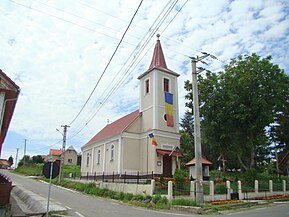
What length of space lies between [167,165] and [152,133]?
3.74 meters

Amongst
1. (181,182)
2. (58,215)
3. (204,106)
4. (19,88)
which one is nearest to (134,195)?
(181,182)

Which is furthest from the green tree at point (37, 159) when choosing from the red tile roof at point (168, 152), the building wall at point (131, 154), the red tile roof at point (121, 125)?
the red tile roof at point (168, 152)

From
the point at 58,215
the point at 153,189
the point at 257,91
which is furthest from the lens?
the point at 257,91

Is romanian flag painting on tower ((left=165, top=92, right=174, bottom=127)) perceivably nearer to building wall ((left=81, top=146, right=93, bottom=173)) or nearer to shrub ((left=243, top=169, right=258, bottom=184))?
shrub ((left=243, top=169, right=258, bottom=184))

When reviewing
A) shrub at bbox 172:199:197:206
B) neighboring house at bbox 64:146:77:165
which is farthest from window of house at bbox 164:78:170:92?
neighboring house at bbox 64:146:77:165

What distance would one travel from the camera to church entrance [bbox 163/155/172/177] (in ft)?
95.2

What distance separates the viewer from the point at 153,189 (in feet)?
62.3

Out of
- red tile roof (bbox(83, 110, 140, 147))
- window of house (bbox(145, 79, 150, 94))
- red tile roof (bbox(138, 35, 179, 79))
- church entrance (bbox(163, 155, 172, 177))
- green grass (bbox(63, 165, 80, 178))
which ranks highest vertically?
red tile roof (bbox(138, 35, 179, 79))

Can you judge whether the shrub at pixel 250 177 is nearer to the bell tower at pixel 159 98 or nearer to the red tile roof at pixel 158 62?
the bell tower at pixel 159 98

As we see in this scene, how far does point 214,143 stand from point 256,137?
456 cm

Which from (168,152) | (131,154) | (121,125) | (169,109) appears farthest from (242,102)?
(121,125)

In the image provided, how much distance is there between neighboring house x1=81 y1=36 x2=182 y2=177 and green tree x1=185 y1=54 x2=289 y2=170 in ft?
9.18

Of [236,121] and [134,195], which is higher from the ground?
[236,121]

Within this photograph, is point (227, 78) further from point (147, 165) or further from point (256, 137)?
point (147, 165)
